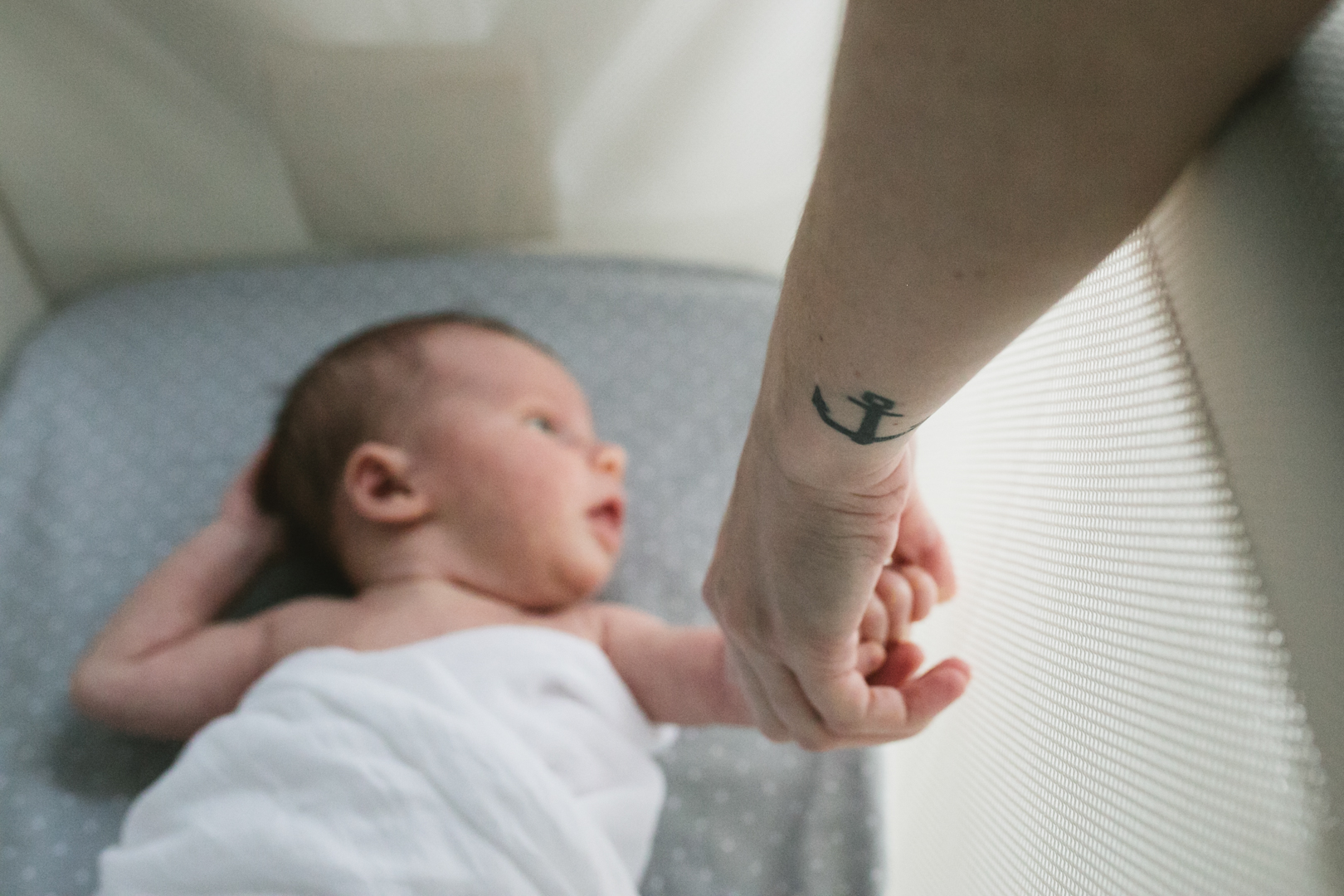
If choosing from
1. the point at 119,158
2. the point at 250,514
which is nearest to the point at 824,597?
the point at 250,514

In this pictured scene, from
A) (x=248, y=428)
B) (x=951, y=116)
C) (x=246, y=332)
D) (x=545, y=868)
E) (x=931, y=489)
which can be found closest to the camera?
(x=951, y=116)

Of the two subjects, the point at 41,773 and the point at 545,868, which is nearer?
the point at 545,868

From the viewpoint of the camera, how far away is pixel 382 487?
931mm

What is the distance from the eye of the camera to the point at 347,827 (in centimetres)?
66

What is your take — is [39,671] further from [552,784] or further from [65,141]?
[65,141]

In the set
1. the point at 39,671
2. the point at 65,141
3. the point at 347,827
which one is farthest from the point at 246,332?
the point at 347,827

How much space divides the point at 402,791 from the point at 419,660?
0.11 m

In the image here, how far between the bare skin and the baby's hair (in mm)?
28

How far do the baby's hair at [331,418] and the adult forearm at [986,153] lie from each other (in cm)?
66

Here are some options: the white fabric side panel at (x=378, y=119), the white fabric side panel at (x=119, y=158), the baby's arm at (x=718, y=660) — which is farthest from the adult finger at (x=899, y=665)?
the white fabric side panel at (x=119, y=158)

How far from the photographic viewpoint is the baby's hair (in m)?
0.96

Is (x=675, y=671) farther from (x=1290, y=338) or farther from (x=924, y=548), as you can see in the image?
(x=1290, y=338)

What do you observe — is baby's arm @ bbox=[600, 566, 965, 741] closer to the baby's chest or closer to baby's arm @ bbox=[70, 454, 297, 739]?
the baby's chest

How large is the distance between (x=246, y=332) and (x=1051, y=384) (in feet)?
3.49
